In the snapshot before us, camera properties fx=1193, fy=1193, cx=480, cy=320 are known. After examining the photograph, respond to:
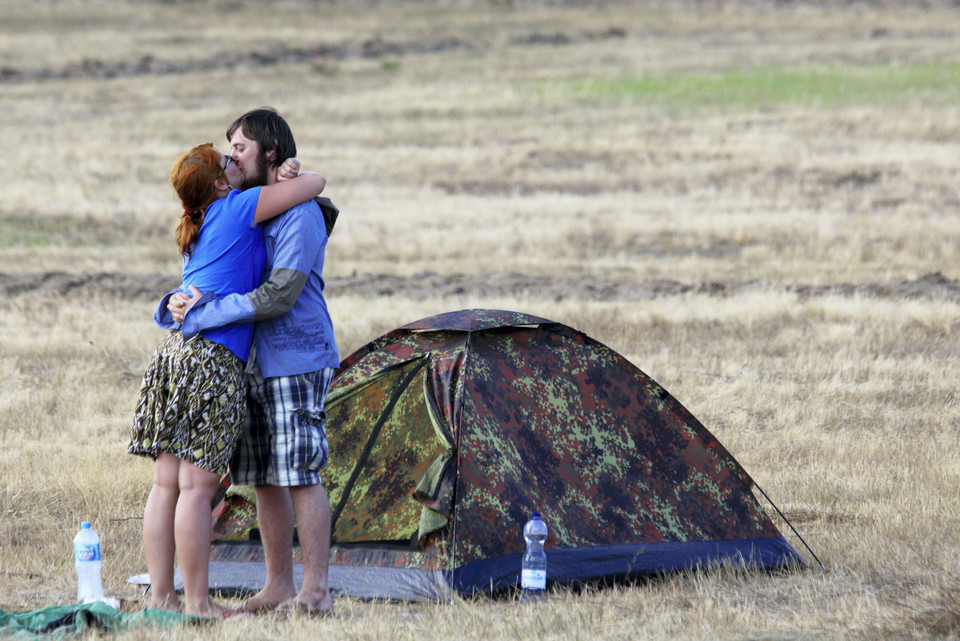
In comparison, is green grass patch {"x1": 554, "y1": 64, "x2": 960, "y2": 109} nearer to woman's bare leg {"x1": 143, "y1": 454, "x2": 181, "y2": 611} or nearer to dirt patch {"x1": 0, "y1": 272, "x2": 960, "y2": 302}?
dirt patch {"x1": 0, "y1": 272, "x2": 960, "y2": 302}

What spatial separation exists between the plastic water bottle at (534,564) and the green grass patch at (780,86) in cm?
3144

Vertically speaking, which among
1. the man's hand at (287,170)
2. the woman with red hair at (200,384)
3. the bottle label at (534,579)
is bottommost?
the bottle label at (534,579)

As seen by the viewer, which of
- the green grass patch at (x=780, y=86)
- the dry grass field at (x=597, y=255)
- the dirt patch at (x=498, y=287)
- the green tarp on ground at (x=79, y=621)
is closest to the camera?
the green tarp on ground at (x=79, y=621)

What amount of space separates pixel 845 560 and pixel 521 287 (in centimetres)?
1011

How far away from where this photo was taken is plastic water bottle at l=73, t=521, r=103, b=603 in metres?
5.61

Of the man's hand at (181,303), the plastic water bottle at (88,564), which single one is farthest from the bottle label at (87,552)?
the man's hand at (181,303)

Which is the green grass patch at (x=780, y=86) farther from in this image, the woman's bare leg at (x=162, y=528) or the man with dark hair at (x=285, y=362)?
the woman's bare leg at (x=162, y=528)

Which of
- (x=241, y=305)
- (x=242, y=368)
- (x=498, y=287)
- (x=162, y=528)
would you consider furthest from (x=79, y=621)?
Answer: (x=498, y=287)

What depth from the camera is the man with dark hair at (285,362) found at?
5184mm

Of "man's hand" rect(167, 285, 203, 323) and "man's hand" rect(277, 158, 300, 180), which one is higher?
"man's hand" rect(277, 158, 300, 180)

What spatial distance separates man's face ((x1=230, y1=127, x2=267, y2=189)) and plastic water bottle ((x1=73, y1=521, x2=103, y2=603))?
1.80 metres

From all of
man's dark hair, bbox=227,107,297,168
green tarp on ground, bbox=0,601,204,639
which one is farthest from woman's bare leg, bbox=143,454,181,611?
man's dark hair, bbox=227,107,297,168

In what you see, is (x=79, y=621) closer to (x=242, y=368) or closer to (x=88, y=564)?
(x=88, y=564)

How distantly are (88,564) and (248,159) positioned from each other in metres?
2.06
